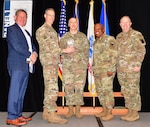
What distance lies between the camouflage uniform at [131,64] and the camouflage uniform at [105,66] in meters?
0.13

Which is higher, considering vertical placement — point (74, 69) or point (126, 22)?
point (126, 22)

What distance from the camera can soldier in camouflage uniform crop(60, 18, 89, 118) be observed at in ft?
11.2

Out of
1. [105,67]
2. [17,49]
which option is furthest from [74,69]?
[17,49]

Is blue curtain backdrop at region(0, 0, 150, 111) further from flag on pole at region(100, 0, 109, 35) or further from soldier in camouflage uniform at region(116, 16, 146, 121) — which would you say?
soldier in camouflage uniform at region(116, 16, 146, 121)

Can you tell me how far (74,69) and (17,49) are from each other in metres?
0.93

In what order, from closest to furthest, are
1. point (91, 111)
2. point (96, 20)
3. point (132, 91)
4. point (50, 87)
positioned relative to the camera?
1. point (50, 87)
2. point (132, 91)
3. point (91, 111)
4. point (96, 20)

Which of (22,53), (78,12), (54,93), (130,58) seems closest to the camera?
(22,53)

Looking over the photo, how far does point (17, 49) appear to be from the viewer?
281 centimetres

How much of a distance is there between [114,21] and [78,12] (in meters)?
0.63

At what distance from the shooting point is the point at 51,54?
3107 millimetres

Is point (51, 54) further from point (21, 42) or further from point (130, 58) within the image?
point (130, 58)

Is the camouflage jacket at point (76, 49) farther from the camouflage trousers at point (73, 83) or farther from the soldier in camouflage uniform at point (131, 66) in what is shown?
the soldier in camouflage uniform at point (131, 66)

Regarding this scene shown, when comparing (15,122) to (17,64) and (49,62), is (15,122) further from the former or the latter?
(49,62)

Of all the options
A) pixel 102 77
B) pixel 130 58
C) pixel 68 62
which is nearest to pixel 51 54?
pixel 68 62
